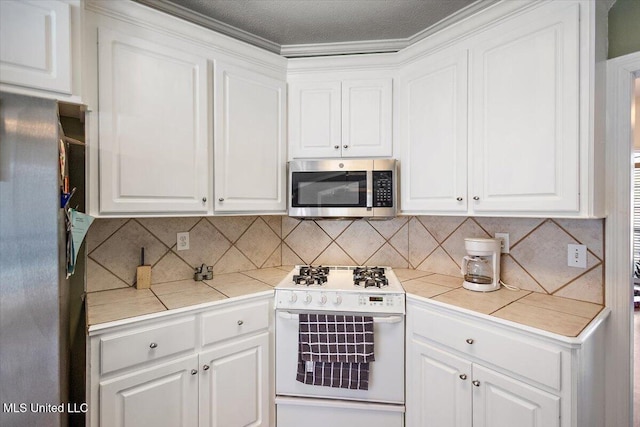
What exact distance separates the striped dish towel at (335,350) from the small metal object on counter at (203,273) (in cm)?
70

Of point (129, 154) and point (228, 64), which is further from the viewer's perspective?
point (228, 64)

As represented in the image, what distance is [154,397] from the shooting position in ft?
4.16

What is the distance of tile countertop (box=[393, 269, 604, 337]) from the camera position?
1.16 m

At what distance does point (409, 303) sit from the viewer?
154cm

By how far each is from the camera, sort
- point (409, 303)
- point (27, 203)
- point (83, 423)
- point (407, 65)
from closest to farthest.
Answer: point (27, 203) → point (83, 423) → point (409, 303) → point (407, 65)

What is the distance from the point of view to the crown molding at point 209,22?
1561mm

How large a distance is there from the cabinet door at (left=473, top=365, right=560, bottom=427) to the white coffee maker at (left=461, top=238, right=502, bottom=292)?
48 cm

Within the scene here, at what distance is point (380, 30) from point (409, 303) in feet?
5.42

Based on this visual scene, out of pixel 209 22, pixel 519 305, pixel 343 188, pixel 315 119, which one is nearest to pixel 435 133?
pixel 343 188

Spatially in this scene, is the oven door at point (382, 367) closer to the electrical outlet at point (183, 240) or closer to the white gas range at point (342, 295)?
the white gas range at point (342, 295)

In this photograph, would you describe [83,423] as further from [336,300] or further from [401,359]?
[401,359]

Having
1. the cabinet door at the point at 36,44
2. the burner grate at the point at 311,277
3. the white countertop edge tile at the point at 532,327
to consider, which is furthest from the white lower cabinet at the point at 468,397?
the cabinet door at the point at 36,44

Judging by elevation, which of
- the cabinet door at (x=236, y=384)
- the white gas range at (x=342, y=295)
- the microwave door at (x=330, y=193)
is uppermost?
the microwave door at (x=330, y=193)

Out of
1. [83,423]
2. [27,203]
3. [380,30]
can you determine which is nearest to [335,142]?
[380,30]
